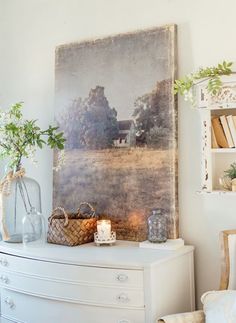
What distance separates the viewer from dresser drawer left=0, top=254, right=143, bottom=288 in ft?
7.30

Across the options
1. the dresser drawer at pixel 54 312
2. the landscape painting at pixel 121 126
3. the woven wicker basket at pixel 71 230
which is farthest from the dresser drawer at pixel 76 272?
the landscape painting at pixel 121 126

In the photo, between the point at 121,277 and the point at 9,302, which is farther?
the point at 9,302

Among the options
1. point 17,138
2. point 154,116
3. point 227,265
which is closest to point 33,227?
point 17,138

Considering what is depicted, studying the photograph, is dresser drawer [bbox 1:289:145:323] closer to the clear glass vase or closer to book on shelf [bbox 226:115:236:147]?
the clear glass vase

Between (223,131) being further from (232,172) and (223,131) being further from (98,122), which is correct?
(98,122)

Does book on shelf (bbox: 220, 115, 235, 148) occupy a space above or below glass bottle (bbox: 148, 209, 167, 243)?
above

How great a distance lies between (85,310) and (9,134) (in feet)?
3.87

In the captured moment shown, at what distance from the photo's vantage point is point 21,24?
3381 mm

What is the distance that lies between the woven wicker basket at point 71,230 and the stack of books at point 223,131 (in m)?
0.88

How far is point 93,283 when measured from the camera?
2303mm

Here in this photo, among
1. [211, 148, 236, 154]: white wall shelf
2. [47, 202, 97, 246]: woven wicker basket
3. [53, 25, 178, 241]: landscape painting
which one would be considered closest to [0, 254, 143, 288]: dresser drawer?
[47, 202, 97, 246]: woven wicker basket

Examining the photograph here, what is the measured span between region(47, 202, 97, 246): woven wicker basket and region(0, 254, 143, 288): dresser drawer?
239mm

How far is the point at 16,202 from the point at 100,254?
81cm

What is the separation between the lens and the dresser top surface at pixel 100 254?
7.41 ft
